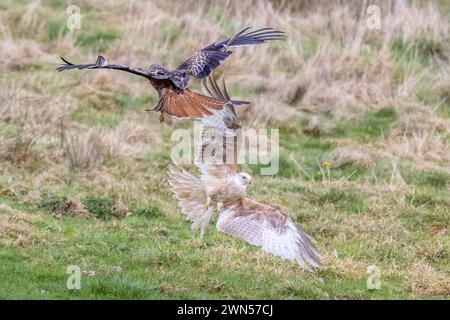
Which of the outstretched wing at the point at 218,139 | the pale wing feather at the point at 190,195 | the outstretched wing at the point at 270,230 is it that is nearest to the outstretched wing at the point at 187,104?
the outstretched wing at the point at 218,139

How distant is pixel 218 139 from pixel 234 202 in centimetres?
50

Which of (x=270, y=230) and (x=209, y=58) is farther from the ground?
(x=209, y=58)

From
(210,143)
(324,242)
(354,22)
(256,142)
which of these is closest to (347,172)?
Answer: (256,142)

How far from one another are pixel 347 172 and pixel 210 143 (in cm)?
395

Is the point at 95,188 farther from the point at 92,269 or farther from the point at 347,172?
the point at 347,172

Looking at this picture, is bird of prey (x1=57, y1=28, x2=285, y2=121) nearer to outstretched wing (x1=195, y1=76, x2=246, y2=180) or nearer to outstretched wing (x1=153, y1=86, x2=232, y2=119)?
outstretched wing (x1=153, y1=86, x2=232, y2=119)

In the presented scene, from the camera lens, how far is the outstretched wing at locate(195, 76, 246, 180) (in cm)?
673

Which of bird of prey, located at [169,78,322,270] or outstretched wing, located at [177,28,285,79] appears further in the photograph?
outstretched wing, located at [177,28,285,79]

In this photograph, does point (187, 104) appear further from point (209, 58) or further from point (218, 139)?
point (209, 58)

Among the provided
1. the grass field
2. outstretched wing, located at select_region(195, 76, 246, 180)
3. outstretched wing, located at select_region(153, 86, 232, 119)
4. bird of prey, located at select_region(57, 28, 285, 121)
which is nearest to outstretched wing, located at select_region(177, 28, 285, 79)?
bird of prey, located at select_region(57, 28, 285, 121)

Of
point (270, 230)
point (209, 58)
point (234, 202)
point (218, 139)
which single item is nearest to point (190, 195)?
point (234, 202)

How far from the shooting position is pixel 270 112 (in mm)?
12250

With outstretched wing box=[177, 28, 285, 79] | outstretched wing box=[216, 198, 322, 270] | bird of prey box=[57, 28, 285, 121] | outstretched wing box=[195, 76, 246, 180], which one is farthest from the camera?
outstretched wing box=[177, 28, 285, 79]

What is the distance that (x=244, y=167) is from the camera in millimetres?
10547
